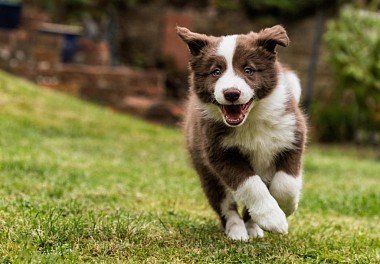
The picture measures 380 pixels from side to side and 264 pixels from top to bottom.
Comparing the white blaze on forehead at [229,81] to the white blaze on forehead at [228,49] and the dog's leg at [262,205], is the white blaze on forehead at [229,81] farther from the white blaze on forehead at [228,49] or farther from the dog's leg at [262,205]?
the dog's leg at [262,205]

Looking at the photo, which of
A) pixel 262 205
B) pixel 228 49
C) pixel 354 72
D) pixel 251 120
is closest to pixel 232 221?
pixel 262 205

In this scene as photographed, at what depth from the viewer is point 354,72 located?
18734 millimetres

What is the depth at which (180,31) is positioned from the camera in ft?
18.5

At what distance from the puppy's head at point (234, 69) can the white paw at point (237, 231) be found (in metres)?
1.07

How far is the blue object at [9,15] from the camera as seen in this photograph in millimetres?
20656

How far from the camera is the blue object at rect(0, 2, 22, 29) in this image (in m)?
20.7

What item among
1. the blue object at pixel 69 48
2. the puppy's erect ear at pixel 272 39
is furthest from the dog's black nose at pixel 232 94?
the blue object at pixel 69 48

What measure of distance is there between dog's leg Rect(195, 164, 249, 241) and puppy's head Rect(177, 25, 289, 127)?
0.86 metres

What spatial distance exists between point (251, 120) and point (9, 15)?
16412 millimetres

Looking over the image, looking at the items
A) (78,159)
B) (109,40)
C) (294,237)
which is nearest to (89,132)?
(78,159)

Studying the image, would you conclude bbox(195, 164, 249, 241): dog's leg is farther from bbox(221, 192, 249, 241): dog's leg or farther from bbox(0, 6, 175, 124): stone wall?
bbox(0, 6, 175, 124): stone wall

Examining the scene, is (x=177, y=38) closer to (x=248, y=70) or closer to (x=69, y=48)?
(x=69, y=48)

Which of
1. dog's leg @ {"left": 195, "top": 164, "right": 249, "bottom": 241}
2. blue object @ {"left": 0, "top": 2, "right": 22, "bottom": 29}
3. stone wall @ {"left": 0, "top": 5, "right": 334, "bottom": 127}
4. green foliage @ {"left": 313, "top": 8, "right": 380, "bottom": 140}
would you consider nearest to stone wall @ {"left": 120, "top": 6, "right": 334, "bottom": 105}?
stone wall @ {"left": 0, "top": 5, "right": 334, "bottom": 127}

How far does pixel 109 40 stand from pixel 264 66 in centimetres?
1791
